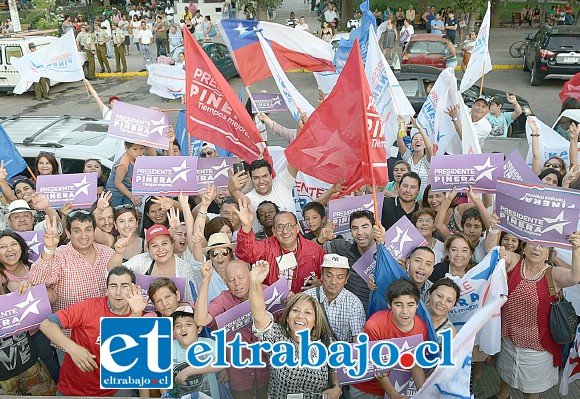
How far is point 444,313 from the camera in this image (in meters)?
4.37

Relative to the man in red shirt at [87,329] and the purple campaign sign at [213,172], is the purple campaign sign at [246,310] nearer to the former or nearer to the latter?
the man in red shirt at [87,329]

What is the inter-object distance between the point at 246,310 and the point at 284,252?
0.94 m

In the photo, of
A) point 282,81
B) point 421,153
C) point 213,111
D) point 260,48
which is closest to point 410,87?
point 260,48

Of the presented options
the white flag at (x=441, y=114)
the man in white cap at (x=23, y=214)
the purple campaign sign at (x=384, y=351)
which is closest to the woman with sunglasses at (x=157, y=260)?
the man in white cap at (x=23, y=214)

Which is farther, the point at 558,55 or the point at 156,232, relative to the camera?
the point at 558,55

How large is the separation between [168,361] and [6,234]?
83.4 inches

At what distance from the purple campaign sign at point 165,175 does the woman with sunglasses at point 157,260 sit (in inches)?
43.6

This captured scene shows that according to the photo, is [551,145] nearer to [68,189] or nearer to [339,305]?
[339,305]

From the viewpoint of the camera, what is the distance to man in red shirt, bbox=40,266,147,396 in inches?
165

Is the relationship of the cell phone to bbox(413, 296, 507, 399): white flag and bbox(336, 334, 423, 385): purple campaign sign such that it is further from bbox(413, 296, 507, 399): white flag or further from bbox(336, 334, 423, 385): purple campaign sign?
bbox(413, 296, 507, 399): white flag

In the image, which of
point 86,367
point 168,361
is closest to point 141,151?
point 86,367

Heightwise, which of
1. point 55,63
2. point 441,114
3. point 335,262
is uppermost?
point 55,63

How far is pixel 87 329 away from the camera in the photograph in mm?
4230

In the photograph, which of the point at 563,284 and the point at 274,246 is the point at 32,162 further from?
the point at 563,284
